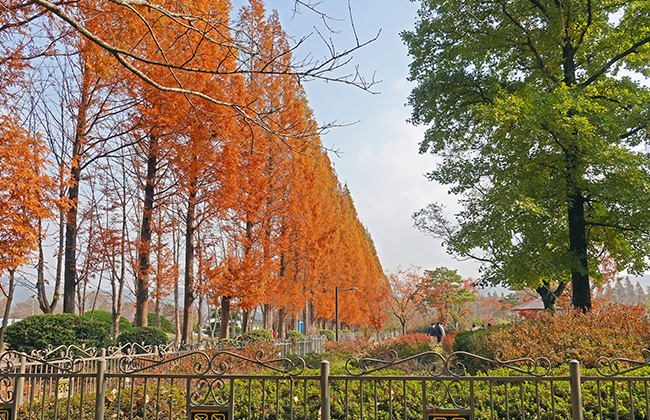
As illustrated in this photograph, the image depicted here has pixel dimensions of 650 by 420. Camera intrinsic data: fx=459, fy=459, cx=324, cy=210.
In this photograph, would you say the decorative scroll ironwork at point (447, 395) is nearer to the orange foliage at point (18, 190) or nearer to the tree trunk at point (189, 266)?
the orange foliage at point (18, 190)

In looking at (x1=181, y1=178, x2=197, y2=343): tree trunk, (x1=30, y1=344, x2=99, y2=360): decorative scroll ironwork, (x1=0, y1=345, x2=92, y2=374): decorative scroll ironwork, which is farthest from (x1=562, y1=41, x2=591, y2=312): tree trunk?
(x1=0, y1=345, x2=92, y2=374): decorative scroll ironwork

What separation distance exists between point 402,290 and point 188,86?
3577 centimetres

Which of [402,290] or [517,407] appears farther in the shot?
[402,290]

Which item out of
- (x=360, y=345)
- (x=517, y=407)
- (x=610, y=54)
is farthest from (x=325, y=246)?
(x=517, y=407)

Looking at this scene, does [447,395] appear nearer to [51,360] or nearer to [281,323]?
[51,360]

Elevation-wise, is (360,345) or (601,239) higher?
(601,239)

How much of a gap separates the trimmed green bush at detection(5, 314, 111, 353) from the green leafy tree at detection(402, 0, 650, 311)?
433 inches

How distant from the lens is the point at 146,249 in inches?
564

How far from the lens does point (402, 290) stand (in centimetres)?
4447

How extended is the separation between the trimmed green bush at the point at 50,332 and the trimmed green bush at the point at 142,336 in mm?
1076

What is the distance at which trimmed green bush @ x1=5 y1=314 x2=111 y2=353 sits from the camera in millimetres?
10469

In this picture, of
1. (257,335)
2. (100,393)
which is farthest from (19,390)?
(257,335)

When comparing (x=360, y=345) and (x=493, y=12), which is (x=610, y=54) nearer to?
(x=493, y=12)

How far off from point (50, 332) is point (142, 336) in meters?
2.60
